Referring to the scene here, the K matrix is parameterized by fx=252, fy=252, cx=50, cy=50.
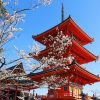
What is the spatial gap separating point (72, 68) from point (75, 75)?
237 cm

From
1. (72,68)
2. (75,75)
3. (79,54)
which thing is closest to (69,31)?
(79,54)

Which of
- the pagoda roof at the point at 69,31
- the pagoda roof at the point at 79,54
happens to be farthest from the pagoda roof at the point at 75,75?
the pagoda roof at the point at 69,31

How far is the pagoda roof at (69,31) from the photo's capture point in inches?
1203

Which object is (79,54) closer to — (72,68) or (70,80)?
(70,80)

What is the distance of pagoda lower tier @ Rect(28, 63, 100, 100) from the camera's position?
85.7 feet

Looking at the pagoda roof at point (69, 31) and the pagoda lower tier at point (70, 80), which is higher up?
the pagoda roof at point (69, 31)

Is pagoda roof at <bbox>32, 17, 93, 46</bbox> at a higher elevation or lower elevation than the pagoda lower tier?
higher

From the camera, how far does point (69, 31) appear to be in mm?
31828

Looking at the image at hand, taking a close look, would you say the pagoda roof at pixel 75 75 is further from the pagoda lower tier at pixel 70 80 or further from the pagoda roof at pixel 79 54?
the pagoda roof at pixel 79 54

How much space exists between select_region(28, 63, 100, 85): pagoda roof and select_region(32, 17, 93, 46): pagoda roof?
5706 mm

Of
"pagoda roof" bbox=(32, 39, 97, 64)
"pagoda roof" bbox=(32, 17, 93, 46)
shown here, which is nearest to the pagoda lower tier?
"pagoda roof" bbox=(32, 39, 97, 64)

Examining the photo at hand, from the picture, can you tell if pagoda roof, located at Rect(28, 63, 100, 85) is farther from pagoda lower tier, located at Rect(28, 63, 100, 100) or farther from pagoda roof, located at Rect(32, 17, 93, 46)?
pagoda roof, located at Rect(32, 17, 93, 46)

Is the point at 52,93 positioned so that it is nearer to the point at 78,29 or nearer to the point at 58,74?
the point at 58,74

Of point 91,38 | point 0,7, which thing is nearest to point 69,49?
point 91,38
